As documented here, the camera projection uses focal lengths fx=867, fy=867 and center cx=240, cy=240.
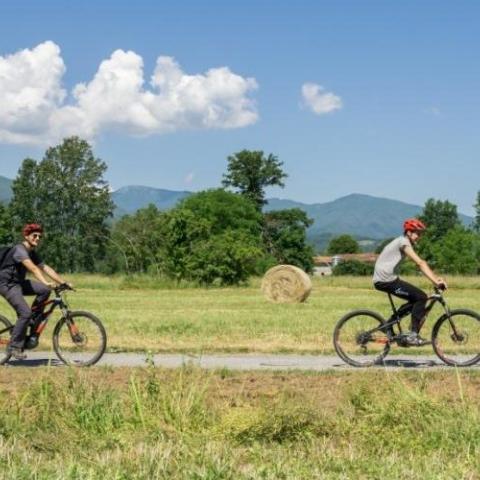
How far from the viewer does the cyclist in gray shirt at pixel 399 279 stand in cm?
1162

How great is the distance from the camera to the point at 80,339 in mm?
11750

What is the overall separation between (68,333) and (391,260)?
4.50 meters

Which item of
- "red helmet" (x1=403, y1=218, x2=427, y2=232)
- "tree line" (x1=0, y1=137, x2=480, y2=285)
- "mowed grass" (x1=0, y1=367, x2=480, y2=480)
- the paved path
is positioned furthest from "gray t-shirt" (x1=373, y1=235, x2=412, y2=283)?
"tree line" (x1=0, y1=137, x2=480, y2=285)

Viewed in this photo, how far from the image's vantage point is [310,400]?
8.33 meters

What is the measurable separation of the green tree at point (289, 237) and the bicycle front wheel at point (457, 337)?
7608cm

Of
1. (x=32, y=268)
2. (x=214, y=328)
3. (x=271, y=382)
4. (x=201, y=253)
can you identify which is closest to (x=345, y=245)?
(x=201, y=253)

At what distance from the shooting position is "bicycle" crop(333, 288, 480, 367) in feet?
38.5

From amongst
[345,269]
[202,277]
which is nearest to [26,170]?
[202,277]

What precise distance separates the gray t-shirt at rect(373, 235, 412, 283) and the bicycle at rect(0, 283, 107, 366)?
3808mm

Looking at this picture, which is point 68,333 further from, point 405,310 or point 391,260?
point 405,310

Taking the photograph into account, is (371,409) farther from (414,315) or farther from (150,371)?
(414,315)

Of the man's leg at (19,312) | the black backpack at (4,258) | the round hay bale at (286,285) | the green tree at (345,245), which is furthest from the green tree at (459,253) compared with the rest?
the black backpack at (4,258)

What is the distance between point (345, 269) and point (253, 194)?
49578mm

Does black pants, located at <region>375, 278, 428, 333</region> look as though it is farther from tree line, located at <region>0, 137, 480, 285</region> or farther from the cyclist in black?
tree line, located at <region>0, 137, 480, 285</region>
